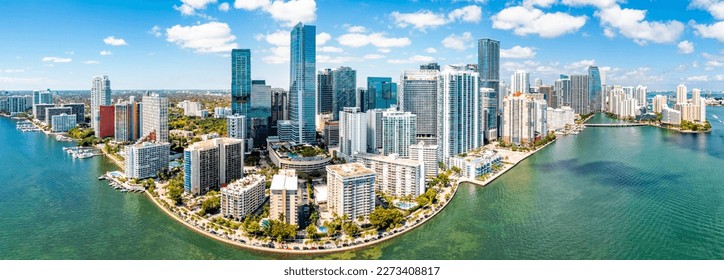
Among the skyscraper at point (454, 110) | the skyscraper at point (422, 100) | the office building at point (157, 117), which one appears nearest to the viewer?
the skyscraper at point (454, 110)

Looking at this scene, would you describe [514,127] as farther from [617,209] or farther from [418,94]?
[617,209]

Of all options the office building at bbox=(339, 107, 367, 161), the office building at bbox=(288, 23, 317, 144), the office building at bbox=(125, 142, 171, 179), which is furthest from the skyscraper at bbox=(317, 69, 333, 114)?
the office building at bbox=(125, 142, 171, 179)

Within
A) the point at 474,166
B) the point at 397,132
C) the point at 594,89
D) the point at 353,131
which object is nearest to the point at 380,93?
the point at 353,131

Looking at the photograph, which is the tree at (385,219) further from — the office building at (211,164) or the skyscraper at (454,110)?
the skyscraper at (454,110)

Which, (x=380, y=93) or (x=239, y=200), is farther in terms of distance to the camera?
(x=380, y=93)

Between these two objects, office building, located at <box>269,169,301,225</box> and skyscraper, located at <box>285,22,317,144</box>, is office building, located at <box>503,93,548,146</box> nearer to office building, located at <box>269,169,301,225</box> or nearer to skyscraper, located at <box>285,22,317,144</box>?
skyscraper, located at <box>285,22,317,144</box>

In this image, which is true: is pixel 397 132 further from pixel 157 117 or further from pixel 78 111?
pixel 78 111

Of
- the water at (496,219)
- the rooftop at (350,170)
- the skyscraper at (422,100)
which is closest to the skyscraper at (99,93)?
the water at (496,219)
